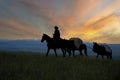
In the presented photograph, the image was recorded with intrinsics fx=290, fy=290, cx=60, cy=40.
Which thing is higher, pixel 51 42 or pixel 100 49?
pixel 100 49

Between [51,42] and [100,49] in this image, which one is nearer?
[51,42]

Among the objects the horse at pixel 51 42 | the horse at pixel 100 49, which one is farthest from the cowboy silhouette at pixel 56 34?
the horse at pixel 100 49

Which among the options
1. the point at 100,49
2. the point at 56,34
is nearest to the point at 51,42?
the point at 56,34

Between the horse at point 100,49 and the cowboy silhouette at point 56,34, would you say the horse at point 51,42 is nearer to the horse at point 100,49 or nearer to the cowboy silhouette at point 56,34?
the cowboy silhouette at point 56,34

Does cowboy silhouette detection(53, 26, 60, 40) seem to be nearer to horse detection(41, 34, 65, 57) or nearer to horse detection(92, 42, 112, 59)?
horse detection(41, 34, 65, 57)

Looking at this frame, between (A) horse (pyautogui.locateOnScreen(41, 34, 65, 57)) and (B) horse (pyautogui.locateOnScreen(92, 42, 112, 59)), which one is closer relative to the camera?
(A) horse (pyautogui.locateOnScreen(41, 34, 65, 57))

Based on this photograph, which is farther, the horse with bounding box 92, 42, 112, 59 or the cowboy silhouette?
the horse with bounding box 92, 42, 112, 59

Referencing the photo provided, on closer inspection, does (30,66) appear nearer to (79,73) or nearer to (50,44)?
(79,73)

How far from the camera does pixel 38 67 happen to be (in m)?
20.3

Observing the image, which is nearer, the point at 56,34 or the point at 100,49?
the point at 56,34

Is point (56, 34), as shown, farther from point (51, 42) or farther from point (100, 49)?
Answer: point (100, 49)

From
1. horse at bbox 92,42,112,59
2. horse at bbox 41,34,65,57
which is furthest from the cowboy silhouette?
horse at bbox 92,42,112,59

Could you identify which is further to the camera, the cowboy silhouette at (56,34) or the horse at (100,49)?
the horse at (100,49)

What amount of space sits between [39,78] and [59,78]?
116 centimetres
